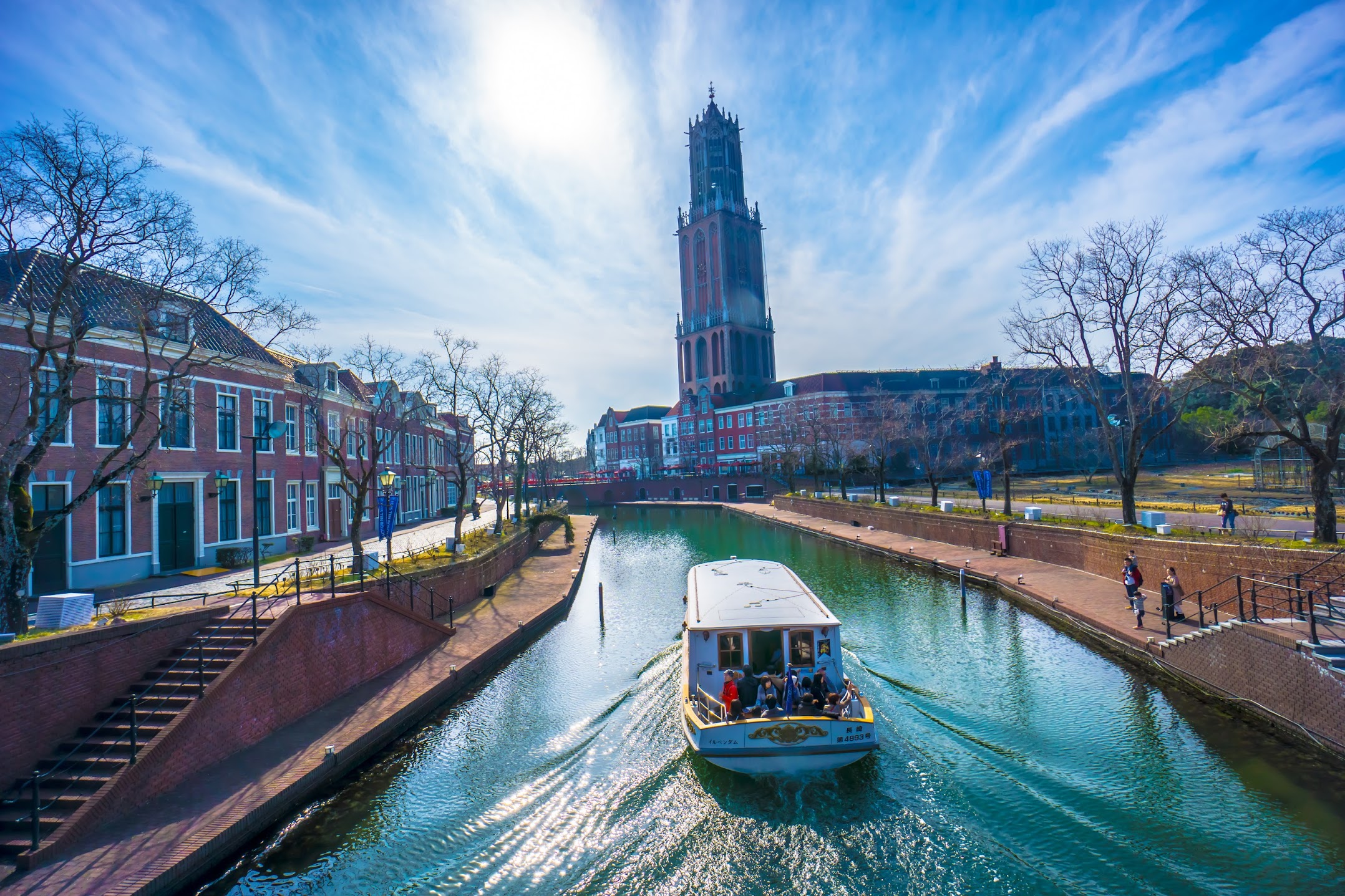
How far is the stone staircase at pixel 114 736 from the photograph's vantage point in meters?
9.81

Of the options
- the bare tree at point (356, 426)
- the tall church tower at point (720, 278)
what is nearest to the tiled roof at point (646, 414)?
the tall church tower at point (720, 278)

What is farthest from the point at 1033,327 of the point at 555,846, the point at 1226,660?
the point at 555,846

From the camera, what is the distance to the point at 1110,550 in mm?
25625

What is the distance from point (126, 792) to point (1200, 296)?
96.2ft

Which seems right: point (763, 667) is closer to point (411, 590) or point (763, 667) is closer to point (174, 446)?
point (411, 590)

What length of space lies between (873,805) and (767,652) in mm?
4146

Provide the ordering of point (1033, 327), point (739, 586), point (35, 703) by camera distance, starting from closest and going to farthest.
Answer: point (35, 703), point (739, 586), point (1033, 327)

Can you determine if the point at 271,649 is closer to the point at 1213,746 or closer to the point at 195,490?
the point at 195,490

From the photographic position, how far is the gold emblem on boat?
12250mm

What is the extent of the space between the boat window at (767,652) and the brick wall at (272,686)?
10.2 meters

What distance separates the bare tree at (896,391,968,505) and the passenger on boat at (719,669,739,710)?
176ft

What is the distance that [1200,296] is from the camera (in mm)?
20734

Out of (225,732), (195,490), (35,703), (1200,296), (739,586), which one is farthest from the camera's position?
(195,490)

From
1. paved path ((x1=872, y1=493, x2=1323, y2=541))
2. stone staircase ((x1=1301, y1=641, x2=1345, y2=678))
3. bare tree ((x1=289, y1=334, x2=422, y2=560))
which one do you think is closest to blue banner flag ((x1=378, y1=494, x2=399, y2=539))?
bare tree ((x1=289, y1=334, x2=422, y2=560))
